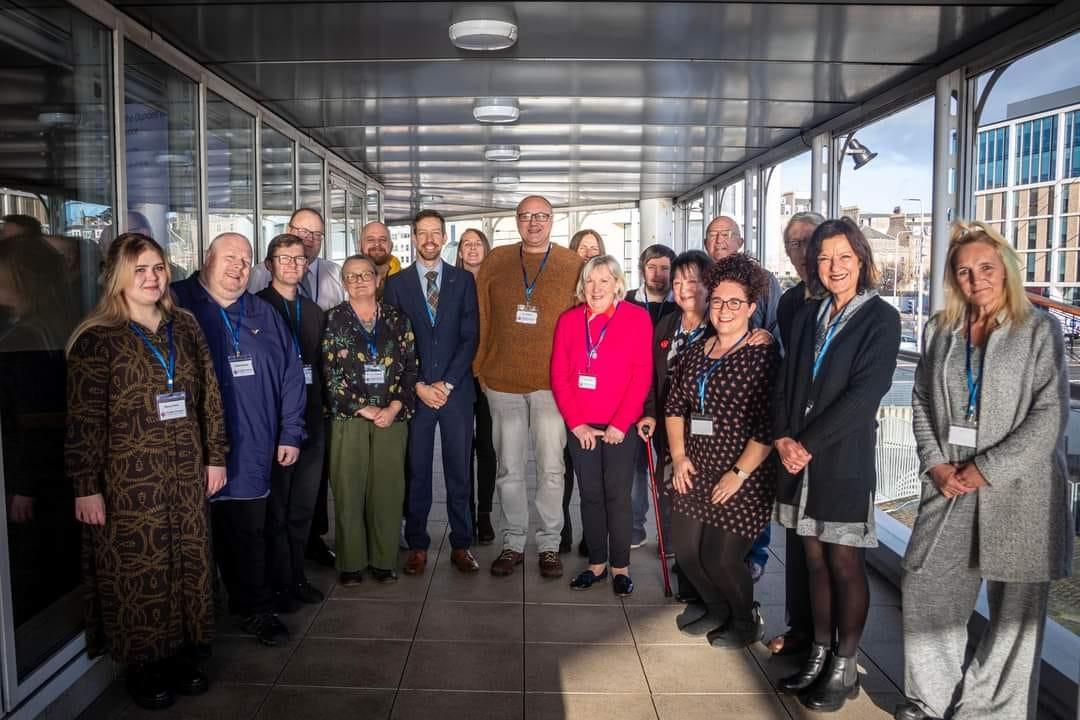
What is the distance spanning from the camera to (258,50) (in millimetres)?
4262

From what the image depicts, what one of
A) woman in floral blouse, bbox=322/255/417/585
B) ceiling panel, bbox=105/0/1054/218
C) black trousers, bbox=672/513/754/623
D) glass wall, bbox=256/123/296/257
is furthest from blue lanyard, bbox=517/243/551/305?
glass wall, bbox=256/123/296/257

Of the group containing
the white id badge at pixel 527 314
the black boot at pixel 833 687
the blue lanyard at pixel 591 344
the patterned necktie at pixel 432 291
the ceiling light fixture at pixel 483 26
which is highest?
the ceiling light fixture at pixel 483 26

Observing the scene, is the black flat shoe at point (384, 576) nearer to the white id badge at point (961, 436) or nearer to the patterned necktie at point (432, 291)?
the patterned necktie at point (432, 291)

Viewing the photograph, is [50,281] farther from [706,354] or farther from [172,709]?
[706,354]

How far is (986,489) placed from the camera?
2.45 m

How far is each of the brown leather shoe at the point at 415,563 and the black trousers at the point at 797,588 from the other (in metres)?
1.88

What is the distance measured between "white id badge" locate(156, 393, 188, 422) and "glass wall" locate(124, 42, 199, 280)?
1337 mm

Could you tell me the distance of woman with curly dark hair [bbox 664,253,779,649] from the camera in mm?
3092

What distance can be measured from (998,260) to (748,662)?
5.93 ft

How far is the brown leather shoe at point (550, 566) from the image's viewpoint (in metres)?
4.06

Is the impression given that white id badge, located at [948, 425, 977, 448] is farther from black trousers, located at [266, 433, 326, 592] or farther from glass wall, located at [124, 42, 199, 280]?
glass wall, located at [124, 42, 199, 280]

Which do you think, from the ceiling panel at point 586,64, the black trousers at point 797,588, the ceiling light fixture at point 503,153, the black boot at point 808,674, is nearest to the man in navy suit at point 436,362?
the ceiling panel at point 586,64

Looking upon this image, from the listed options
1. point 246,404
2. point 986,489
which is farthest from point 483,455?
point 986,489

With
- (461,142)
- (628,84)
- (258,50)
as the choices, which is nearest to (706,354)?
(628,84)
